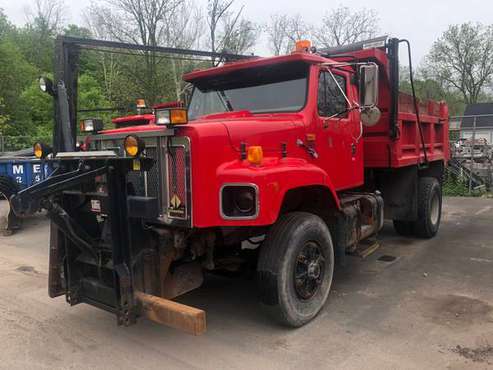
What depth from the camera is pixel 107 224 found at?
157 inches

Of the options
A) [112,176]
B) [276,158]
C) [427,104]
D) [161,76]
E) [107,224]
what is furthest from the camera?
[161,76]

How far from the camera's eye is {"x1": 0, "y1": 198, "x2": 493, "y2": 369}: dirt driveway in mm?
3775

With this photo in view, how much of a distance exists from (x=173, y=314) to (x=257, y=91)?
254 cm

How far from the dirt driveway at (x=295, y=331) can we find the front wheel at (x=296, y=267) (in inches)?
7.2

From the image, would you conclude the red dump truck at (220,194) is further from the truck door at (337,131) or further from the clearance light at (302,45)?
the clearance light at (302,45)

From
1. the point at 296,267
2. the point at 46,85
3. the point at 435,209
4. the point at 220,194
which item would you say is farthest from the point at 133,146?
the point at 435,209

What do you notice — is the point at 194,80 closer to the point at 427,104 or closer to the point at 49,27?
the point at 427,104

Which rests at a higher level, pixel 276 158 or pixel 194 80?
pixel 194 80

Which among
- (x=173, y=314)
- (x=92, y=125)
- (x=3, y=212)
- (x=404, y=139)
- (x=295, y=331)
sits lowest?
(x=295, y=331)

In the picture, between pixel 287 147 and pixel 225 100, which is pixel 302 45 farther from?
pixel 287 147

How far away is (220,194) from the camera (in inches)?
147

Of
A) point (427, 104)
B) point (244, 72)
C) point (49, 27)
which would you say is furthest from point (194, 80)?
point (49, 27)

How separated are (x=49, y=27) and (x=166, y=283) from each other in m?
46.4

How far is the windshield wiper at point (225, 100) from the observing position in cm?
508
